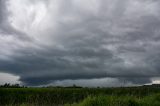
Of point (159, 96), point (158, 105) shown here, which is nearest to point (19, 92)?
point (159, 96)

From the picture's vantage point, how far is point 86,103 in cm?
2127

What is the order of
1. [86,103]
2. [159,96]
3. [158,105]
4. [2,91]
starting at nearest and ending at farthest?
1. [86,103]
2. [158,105]
3. [159,96]
4. [2,91]

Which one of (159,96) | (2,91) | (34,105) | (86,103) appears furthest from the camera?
(2,91)

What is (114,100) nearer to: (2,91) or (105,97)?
(105,97)

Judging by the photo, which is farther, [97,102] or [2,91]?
[2,91]

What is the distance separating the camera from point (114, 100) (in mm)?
21766

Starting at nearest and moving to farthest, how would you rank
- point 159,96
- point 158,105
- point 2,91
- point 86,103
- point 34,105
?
point 86,103, point 34,105, point 158,105, point 159,96, point 2,91

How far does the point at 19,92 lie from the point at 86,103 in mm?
37883

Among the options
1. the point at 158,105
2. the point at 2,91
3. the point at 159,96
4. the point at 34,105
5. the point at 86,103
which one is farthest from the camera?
the point at 2,91

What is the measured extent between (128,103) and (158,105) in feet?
13.9

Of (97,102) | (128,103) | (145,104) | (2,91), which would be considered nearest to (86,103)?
(97,102)

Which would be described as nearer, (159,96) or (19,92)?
(159,96)

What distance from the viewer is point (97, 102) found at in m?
21.5

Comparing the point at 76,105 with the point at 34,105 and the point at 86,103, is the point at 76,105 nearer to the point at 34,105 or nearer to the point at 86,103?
the point at 86,103
